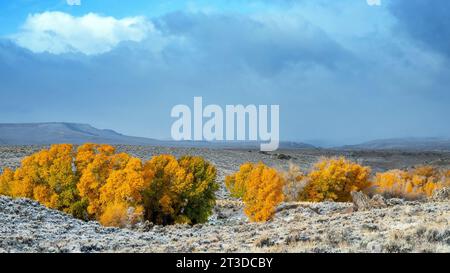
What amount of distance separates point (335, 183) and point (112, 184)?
1084 inches

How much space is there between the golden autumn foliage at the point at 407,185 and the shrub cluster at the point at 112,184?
2042 cm

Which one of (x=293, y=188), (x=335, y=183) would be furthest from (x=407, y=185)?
(x=293, y=188)

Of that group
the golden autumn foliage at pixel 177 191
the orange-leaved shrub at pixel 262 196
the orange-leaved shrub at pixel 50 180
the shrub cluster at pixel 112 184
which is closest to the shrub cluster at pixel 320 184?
the orange-leaved shrub at pixel 262 196

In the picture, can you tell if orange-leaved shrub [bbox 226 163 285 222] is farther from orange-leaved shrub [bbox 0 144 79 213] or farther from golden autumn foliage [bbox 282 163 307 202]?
orange-leaved shrub [bbox 0 144 79 213]

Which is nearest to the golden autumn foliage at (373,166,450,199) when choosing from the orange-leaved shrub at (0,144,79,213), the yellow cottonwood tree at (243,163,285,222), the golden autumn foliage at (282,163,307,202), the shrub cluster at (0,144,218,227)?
the golden autumn foliage at (282,163,307,202)

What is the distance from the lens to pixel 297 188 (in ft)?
205

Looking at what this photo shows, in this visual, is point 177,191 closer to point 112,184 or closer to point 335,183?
point 112,184

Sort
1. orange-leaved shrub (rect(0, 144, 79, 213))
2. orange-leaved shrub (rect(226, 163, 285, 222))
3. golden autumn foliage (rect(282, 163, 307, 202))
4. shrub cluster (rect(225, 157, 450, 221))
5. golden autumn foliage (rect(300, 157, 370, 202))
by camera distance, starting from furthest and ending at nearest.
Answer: golden autumn foliage (rect(300, 157, 370, 202)), golden autumn foliage (rect(282, 163, 307, 202)), shrub cluster (rect(225, 157, 450, 221)), orange-leaved shrub (rect(226, 163, 285, 222)), orange-leaved shrub (rect(0, 144, 79, 213))

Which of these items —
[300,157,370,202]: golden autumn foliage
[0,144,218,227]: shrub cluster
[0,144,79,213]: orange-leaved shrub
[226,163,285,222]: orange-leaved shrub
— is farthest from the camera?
[300,157,370,202]: golden autumn foliage

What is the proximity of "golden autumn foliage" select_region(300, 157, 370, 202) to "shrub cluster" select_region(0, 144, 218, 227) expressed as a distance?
537 inches

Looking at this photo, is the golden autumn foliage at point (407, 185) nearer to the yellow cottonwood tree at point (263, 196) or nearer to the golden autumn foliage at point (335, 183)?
the golden autumn foliage at point (335, 183)

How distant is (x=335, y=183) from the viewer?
206 ft

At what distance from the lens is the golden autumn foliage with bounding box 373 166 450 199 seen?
59.3 meters
